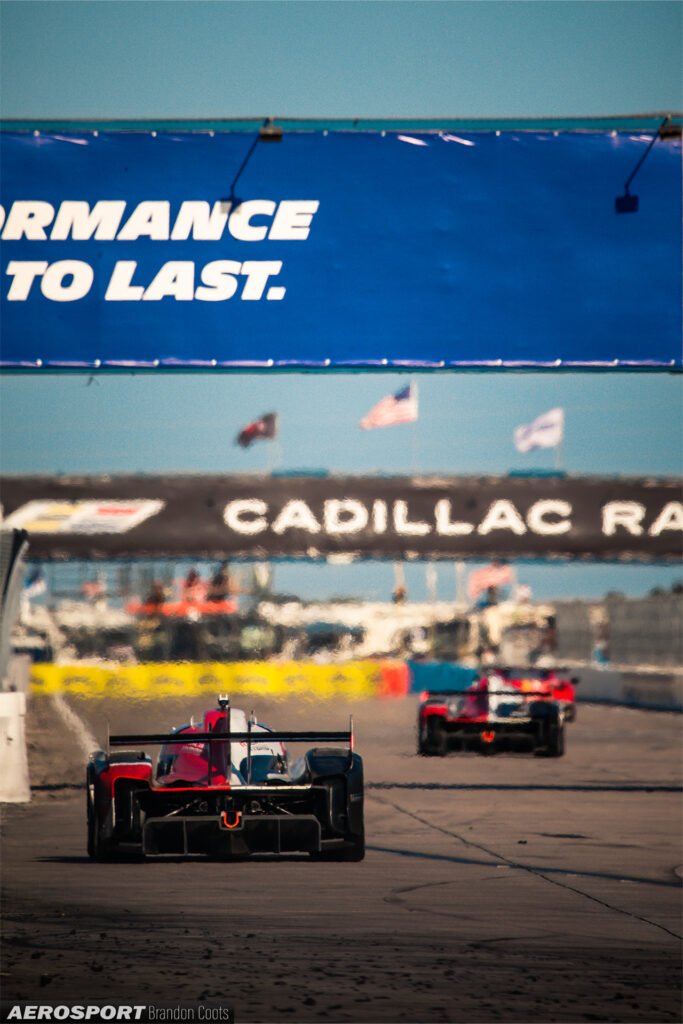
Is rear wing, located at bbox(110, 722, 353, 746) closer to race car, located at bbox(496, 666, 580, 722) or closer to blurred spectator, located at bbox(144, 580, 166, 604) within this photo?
race car, located at bbox(496, 666, 580, 722)

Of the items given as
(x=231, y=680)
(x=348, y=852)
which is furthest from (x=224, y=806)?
(x=231, y=680)

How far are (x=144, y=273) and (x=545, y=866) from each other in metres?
5.83

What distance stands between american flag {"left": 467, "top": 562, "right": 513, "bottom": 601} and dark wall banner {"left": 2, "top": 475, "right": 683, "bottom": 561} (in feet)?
118

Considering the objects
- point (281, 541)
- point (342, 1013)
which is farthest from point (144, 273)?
point (281, 541)

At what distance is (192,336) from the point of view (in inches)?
550

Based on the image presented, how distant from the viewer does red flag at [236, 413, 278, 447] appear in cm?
5984

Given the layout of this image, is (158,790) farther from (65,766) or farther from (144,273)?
(65,766)

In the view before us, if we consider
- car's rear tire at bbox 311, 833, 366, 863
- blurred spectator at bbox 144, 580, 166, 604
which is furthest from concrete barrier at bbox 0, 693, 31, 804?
blurred spectator at bbox 144, 580, 166, 604

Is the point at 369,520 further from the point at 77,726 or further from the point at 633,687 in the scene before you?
the point at 633,687

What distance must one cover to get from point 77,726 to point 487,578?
143 ft

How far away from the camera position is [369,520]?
35.6 metres

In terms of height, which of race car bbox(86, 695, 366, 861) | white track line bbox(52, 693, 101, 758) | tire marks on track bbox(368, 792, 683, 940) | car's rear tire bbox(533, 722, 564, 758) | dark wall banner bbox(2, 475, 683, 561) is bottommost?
white track line bbox(52, 693, 101, 758)

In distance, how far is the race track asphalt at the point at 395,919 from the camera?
7344 millimetres

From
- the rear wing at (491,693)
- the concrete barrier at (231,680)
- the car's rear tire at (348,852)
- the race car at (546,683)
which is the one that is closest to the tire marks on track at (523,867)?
the car's rear tire at (348,852)
